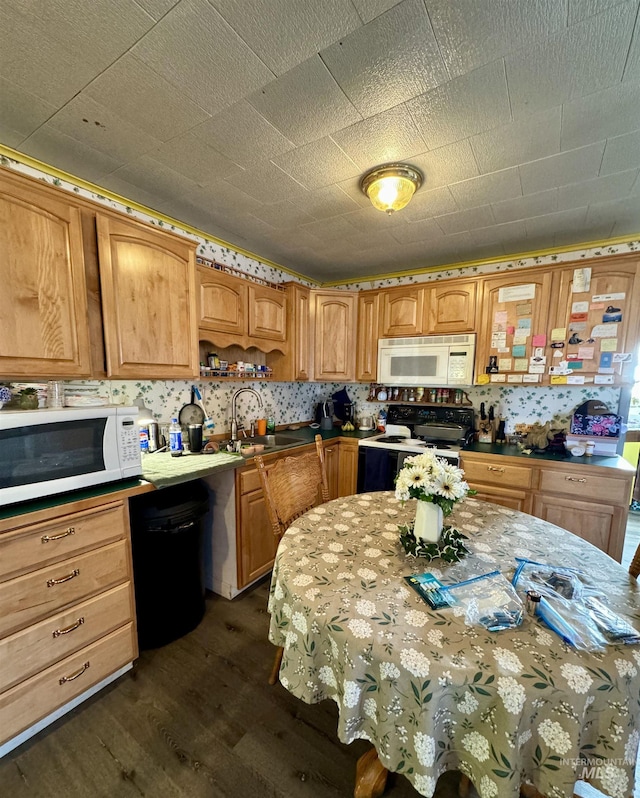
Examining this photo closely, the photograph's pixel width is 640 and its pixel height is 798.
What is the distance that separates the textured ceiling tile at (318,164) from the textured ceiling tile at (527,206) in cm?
99

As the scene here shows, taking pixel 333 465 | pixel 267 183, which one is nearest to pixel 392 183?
pixel 267 183

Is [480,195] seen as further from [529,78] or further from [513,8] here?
[513,8]

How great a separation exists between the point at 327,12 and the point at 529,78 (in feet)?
2.40

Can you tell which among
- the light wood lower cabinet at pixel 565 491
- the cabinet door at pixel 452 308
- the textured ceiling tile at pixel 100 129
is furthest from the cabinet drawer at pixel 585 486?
the textured ceiling tile at pixel 100 129

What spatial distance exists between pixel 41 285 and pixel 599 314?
3351 mm

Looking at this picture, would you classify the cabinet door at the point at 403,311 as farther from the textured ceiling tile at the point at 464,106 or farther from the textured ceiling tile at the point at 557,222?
the textured ceiling tile at the point at 464,106

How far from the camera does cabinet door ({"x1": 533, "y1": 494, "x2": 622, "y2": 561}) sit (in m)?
2.12

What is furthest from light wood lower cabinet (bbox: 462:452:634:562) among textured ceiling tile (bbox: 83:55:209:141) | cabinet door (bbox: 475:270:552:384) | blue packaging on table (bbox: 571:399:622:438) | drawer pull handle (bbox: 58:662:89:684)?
textured ceiling tile (bbox: 83:55:209:141)

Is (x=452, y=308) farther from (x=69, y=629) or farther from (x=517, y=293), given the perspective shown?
(x=69, y=629)

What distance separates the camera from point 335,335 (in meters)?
3.19

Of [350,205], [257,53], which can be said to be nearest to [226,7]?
[257,53]

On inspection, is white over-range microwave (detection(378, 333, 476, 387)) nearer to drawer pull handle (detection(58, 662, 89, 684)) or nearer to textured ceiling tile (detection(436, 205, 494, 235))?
textured ceiling tile (detection(436, 205, 494, 235))

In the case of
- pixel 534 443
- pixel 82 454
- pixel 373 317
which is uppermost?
pixel 373 317

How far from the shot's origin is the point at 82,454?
4.75 feet
